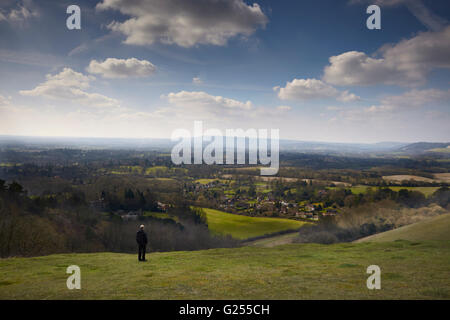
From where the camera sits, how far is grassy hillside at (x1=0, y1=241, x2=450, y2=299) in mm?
9430

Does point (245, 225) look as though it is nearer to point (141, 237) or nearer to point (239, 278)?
point (141, 237)

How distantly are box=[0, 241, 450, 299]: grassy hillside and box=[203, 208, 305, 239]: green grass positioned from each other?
4972 centimetres

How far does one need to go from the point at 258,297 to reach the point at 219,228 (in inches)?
2490

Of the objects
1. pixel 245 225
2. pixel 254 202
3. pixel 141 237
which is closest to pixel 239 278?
pixel 141 237

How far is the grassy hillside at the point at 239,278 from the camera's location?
9.43 meters

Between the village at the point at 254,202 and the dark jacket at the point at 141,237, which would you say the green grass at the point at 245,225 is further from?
the dark jacket at the point at 141,237

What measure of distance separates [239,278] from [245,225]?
62.0 meters

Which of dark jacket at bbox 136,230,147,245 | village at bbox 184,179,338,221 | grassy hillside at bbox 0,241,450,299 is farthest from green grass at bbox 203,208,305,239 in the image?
dark jacket at bbox 136,230,147,245

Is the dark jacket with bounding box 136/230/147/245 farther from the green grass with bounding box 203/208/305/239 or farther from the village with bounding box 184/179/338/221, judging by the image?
the village with bounding box 184/179/338/221

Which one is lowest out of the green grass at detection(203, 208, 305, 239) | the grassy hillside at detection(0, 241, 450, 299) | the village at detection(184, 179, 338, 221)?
the green grass at detection(203, 208, 305, 239)

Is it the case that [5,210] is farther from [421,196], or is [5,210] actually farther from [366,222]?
[421,196]

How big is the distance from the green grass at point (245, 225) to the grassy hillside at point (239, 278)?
4972cm
